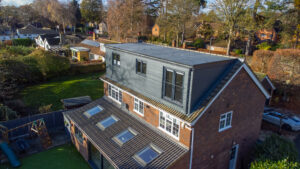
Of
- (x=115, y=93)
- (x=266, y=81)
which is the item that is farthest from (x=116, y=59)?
(x=266, y=81)

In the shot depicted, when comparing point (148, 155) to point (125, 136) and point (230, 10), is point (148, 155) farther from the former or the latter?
point (230, 10)

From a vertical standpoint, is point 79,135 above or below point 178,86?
below

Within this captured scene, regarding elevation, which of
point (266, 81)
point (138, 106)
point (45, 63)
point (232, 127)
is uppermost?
point (45, 63)

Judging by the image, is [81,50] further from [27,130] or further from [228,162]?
[228,162]

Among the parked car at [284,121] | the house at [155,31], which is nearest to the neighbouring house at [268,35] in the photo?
the house at [155,31]

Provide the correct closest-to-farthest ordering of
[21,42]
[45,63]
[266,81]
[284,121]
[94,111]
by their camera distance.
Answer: [94,111]
[284,121]
[266,81]
[45,63]
[21,42]

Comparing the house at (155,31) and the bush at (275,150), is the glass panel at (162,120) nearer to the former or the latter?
the bush at (275,150)

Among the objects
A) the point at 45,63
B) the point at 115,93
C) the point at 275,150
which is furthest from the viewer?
the point at 45,63
